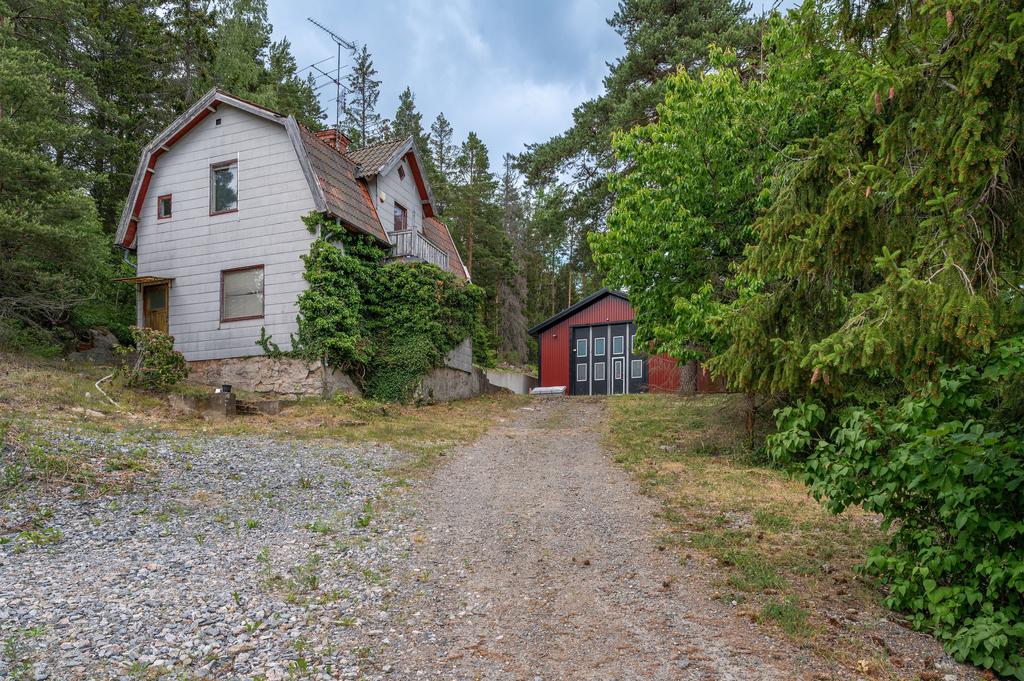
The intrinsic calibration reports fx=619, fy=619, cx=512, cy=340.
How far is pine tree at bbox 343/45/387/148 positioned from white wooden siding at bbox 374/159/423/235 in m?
18.6

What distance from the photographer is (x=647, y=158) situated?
11.3 meters

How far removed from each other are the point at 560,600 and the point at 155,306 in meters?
16.4

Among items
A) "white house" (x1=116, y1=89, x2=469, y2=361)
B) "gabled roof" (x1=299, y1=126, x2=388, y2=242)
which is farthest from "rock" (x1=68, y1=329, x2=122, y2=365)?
"gabled roof" (x1=299, y1=126, x2=388, y2=242)

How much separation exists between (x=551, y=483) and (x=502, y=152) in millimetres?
41635

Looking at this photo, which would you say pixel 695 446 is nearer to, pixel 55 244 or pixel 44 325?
pixel 55 244

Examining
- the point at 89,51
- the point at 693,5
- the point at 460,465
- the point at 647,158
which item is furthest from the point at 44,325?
the point at 693,5

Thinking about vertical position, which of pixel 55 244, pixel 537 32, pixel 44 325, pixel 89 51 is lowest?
pixel 44 325

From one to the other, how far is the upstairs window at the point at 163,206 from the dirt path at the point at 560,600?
1317 centimetres

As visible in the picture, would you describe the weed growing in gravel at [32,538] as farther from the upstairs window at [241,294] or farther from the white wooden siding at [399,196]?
the white wooden siding at [399,196]

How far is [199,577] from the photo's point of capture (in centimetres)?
510

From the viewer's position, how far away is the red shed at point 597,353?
25.5m

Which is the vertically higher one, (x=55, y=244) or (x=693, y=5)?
(x=693, y=5)

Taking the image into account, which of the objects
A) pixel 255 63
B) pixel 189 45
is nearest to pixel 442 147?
pixel 255 63

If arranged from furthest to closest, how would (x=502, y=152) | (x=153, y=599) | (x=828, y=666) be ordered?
(x=502, y=152) < (x=153, y=599) < (x=828, y=666)
